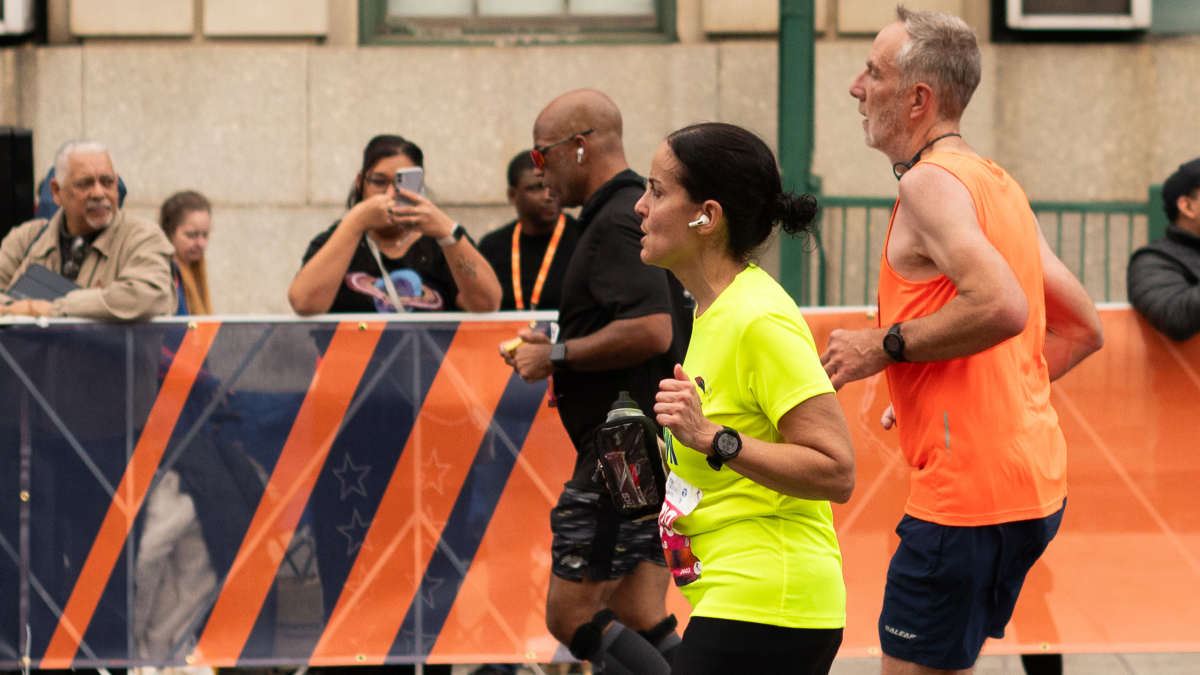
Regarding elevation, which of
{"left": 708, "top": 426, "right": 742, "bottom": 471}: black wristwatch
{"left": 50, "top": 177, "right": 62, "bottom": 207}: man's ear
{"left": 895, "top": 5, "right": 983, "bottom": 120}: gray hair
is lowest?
{"left": 708, "top": 426, "right": 742, "bottom": 471}: black wristwatch

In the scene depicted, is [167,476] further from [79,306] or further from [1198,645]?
[1198,645]

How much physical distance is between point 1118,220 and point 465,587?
568cm

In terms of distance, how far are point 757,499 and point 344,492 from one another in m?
2.71

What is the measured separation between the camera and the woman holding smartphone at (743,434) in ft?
8.40

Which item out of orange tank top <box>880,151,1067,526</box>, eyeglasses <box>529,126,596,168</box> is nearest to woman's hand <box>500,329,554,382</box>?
eyeglasses <box>529,126,596,168</box>

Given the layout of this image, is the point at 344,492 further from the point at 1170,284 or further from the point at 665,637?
the point at 1170,284

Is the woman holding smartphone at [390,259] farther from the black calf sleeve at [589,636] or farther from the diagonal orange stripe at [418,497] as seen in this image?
the black calf sleeve at [589,636]

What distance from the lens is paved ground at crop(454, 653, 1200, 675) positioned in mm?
5664

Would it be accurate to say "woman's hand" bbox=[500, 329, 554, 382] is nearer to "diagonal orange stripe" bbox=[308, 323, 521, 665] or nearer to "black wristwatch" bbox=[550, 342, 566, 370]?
"black wristwatch" bbox=[550, 342, 566, 370]

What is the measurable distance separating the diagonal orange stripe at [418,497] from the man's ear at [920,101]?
221 centimetres

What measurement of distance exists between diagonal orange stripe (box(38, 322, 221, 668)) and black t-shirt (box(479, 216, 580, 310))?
4.98ft

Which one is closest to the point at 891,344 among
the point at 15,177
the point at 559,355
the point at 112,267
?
the point at 559,355

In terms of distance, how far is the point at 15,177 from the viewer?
244 inches

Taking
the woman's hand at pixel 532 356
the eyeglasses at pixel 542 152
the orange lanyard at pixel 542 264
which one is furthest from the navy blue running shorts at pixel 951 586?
the orange lanyard at pixel 542 264
